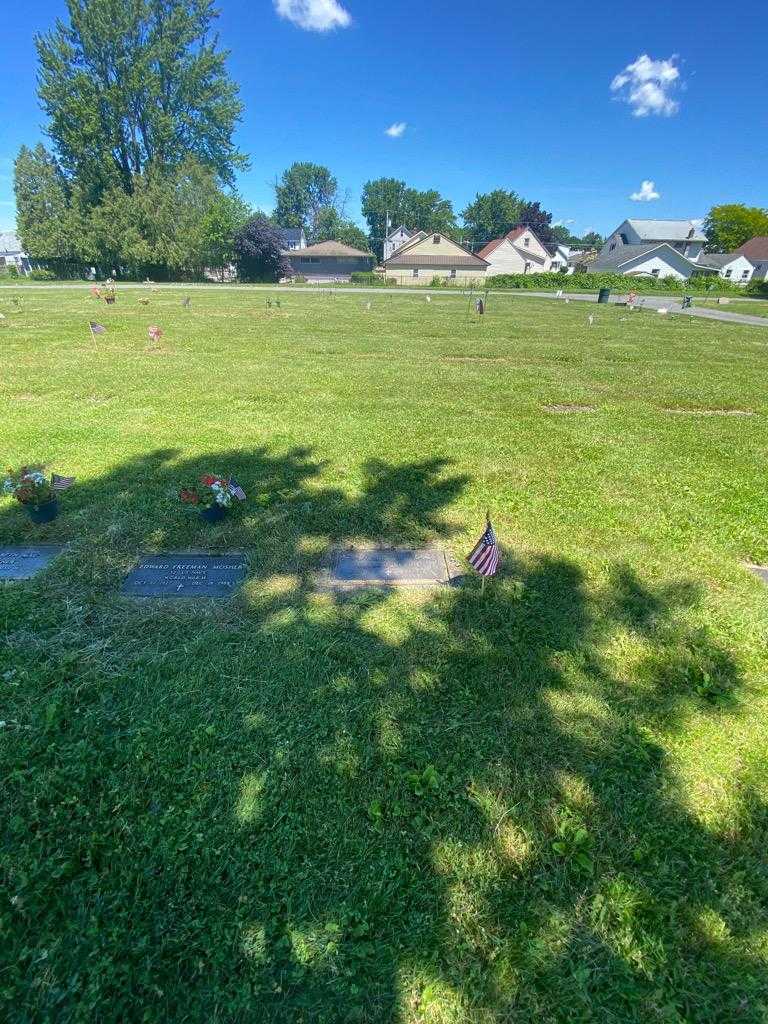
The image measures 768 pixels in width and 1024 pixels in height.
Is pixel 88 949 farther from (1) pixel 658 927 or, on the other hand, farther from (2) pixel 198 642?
(1) pixel 658 927

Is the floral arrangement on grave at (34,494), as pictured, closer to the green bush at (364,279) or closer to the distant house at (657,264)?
the green bush at (364,279)

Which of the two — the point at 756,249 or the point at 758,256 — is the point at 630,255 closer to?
the point at 758,256

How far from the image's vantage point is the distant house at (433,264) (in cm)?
5075

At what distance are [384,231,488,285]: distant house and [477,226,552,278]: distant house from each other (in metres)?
2.92

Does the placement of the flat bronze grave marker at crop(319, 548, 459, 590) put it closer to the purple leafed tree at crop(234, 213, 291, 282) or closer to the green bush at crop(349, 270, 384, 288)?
the purple leafed tree at crop(234, 213, 291, 282)

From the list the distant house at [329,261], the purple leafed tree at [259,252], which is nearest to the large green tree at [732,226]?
the distant house at [329,261]

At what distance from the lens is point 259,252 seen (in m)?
45.1

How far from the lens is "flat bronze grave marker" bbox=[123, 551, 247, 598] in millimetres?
3425

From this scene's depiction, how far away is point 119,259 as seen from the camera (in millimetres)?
40594

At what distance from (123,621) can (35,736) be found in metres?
0.85

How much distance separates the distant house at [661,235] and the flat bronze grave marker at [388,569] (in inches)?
2654

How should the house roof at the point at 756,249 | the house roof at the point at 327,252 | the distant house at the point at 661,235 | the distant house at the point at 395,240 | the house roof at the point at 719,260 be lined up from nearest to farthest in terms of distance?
the house roof at the point at 756,249, the house roof at the point at 719,260, the house roof at the point at 327,252, the distant house at the point at 661,235, the distant house at the point at 395,240

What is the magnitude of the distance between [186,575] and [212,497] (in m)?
0.82

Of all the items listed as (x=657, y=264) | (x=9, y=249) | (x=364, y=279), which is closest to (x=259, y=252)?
(x=364, y=279)
